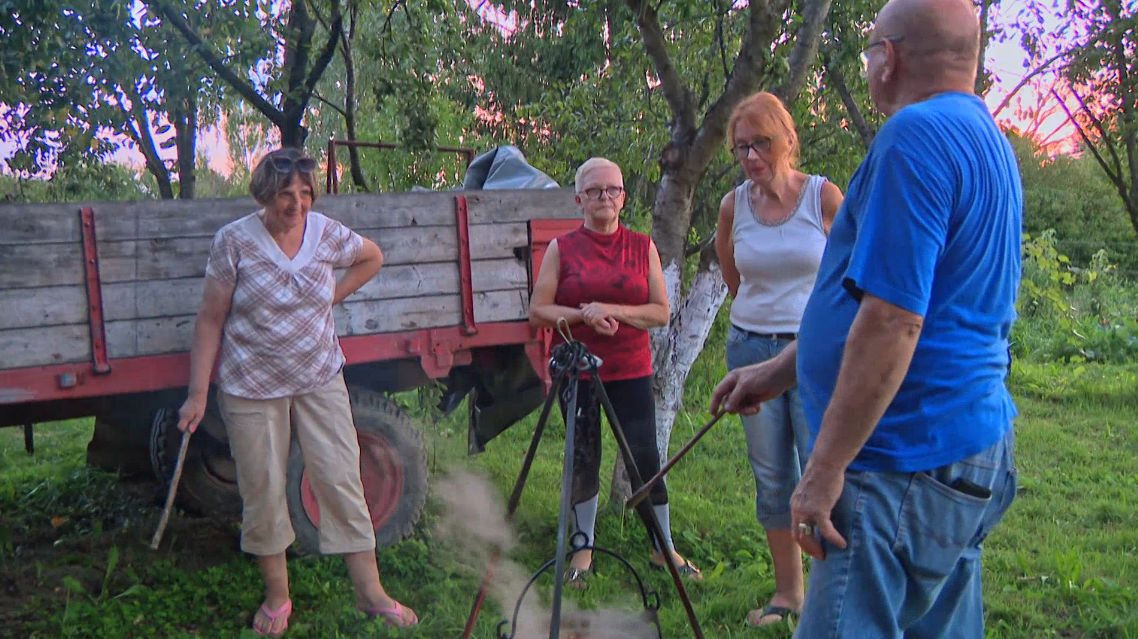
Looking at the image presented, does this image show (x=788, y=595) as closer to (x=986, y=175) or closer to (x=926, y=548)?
(x=926, y=548)

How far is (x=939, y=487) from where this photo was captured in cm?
193

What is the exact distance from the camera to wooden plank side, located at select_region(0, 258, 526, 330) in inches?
149

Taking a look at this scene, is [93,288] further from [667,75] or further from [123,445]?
[667,75]

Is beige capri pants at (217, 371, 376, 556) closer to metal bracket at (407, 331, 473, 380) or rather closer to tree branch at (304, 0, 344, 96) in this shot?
metal bracket at (407, 331, 473, 380)

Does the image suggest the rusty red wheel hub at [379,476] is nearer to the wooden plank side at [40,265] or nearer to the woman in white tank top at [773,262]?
the wooden plank side at [40,265]

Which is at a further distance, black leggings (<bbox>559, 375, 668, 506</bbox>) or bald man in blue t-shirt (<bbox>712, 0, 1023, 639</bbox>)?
black leggings (<bbox>559, 375, 668, 506</bbox>)

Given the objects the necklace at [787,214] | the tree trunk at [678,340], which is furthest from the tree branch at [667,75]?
the necklace at [787,214]

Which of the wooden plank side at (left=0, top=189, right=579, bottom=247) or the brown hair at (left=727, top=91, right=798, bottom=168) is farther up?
the brown hair at (left=727, top=91, right=798, bottom=168)

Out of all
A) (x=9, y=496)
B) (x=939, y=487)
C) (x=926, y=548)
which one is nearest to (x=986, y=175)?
(x=939, y=487)

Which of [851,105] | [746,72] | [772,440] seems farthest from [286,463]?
[851,105]

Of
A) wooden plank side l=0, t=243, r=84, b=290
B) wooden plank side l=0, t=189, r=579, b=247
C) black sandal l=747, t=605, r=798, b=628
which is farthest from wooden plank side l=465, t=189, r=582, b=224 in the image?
black sandal l=747, t=605, r=798, b=628

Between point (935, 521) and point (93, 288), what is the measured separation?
3259mm

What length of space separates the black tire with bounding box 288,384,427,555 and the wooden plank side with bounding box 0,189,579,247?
845 millimetres

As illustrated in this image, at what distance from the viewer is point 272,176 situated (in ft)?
11.8
